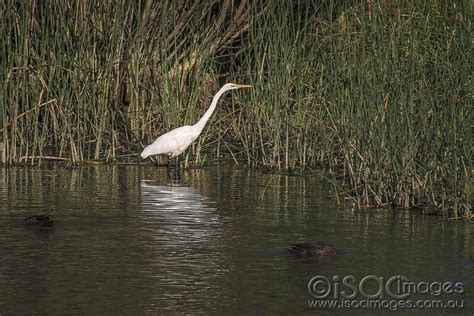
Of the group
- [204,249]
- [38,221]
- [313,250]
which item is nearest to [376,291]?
[313,250]

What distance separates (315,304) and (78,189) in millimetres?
4815

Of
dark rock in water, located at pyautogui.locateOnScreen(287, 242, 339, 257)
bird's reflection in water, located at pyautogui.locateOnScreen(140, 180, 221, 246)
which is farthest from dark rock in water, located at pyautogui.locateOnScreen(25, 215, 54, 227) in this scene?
dark rock in water, located at pyautogui.locateOnScreen(287, 242, 339, 257)

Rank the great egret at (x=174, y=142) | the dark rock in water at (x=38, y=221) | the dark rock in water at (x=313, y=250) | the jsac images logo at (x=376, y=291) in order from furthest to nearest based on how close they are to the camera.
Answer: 1. the great egret at (x=174, y=142)
2. the dark rock in water at (x=38, y=221)
3. the dark rock in water at (x=313, y=250)
4. the jsac images logo at (x=376, y=291)

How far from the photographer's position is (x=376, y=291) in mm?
6523

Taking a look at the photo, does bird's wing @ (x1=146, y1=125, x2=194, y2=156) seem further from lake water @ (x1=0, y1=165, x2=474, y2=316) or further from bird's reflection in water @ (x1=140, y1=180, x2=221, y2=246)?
lake water @ (x1=0, y1=165, x2=474, y2=316)

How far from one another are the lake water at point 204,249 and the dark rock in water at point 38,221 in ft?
0.23

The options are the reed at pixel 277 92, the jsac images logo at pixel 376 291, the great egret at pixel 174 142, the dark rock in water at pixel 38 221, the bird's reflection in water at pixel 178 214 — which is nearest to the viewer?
the jsac images logo at pixel 376 291

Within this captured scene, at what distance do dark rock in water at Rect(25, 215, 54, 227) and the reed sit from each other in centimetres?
265

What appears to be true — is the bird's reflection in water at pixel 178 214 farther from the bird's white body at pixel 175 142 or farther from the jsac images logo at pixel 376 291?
the jsac images logo at pixel 376 291

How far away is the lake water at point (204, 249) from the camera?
627 cm

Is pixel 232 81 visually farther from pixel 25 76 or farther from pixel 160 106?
pixel 25 76

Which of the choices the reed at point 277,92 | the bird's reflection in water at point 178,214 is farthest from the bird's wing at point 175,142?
the bird's reflection in water at point 178,214

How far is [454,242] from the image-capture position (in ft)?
26.1

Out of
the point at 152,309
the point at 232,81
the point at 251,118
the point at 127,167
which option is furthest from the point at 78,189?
the point at 152,309
